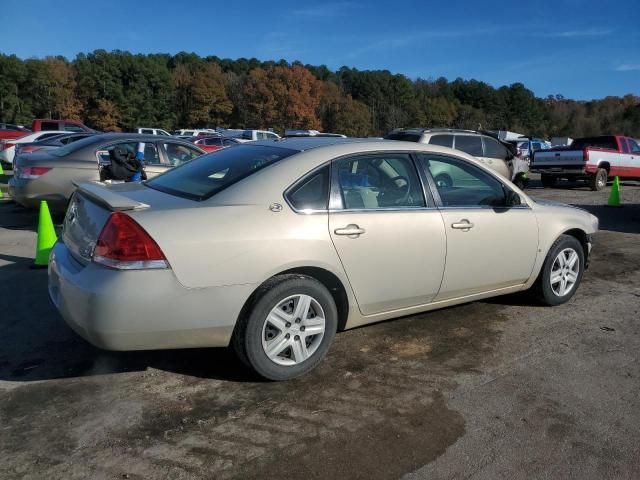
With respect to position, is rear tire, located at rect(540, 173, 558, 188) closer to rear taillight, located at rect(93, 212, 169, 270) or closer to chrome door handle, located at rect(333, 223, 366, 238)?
chrome door handle, located at rect(333, 223, 366, 238)

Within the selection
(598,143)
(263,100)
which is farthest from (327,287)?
(263,100)

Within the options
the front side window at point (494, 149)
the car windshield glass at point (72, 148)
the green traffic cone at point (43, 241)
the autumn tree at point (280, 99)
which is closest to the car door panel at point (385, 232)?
the green traffic cone at point (43, 241)

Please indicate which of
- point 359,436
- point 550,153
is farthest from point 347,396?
point 550,153

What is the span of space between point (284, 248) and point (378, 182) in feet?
3.31

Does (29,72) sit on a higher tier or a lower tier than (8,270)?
higher

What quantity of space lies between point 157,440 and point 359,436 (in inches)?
41.5

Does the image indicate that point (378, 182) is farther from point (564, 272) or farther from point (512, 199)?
point (564, 272)

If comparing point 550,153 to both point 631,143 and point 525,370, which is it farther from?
point 525,370

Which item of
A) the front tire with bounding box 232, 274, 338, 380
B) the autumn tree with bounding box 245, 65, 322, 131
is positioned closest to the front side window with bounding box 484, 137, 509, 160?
the front tire with bounding box 232, 274, 338, 380

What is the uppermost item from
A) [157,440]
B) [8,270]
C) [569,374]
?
[8,270]

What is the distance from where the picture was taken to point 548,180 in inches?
700

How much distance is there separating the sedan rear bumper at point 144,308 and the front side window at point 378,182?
3.35 feet

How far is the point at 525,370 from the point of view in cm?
366

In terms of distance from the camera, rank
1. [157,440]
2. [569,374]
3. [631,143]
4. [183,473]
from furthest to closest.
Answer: [631,143] < [569,374] < [157,440] < [183,473]
